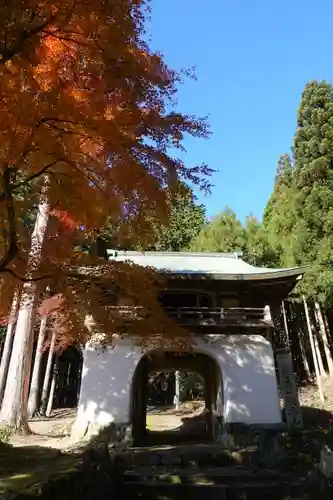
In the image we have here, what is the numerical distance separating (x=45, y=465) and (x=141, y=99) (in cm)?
697

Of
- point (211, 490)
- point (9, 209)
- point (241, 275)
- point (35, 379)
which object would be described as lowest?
point (211, 490)

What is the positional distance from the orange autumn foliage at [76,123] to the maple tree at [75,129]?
0.02 m

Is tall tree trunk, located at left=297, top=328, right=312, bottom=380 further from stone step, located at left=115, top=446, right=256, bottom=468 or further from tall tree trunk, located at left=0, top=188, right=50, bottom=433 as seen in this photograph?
tall tree trunk, located at left=0, top=188, right=50, bottom=433

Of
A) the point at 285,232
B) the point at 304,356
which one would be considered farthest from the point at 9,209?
the point at 304,356

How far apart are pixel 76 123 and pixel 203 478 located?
8.10 metres

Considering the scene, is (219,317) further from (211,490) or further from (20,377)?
(20,377)

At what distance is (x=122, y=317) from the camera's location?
1251cm

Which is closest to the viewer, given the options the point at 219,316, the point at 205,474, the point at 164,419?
the point at 205,474

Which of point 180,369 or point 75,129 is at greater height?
point 75,129

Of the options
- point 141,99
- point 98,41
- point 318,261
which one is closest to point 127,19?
point 98,41

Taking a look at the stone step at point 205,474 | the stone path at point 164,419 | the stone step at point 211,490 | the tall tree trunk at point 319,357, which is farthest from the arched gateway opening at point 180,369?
the tall tree trunk at point 319,357

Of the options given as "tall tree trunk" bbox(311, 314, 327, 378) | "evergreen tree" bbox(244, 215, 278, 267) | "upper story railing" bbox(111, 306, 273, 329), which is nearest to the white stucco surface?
"upper story railing" bbox(111, 306, 273, 329)

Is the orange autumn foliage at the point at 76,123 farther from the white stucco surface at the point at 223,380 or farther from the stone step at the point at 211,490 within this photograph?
the white stucco surface at the point at 223,380

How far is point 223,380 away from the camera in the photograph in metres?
13.2
